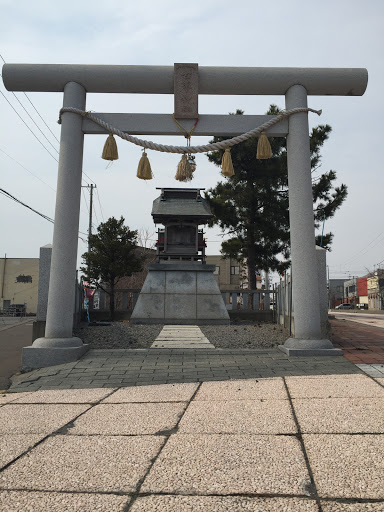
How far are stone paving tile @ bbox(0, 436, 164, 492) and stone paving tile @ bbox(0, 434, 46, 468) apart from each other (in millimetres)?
64

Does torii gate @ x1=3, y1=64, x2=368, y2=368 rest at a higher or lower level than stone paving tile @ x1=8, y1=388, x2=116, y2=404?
higher

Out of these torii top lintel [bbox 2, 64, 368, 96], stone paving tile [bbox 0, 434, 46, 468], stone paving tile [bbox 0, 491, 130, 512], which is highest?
torii top lintel [bbox 2, 64, 368, 96]

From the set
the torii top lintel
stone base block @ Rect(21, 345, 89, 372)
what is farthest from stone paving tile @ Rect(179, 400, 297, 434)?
the torii top lintel

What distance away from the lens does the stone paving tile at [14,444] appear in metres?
2.02

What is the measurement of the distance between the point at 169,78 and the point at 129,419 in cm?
499

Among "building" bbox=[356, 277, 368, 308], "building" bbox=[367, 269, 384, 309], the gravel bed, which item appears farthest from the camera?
"building" bbox=[356, 277, 368, 308]

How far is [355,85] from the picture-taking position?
19.0 ft

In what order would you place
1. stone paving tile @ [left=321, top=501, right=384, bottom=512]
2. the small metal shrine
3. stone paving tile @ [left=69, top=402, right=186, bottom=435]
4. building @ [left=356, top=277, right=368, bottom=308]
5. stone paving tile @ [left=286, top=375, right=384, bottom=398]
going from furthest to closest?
1. building @ [left=356, top=277, right=368, bottom=308]
2. the small metal shrine
3. stone paving tile @ [left=286, top=375, right=384, bottom=398]
4. stone paving tile @ [left=69, top=402, right=186, bottom=435]
5. stone paving tile @ [left=321, top=501, right=384, bottom=512]

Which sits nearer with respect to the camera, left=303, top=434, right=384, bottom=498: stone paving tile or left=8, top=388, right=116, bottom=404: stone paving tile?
left=303, top=434, right=384, bottom=498: stone paving tile

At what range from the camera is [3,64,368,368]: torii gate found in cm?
540

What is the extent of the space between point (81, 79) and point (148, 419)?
16.9 feet

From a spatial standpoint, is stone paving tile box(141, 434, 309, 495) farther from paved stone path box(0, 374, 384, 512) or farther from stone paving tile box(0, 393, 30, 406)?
stone paving tile box(0, 393, 30, 406)

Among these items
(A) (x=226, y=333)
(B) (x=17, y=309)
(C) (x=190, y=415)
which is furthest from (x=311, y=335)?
(B) (x=17, y=309)

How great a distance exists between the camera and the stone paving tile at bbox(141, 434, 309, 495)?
5.38 feet
